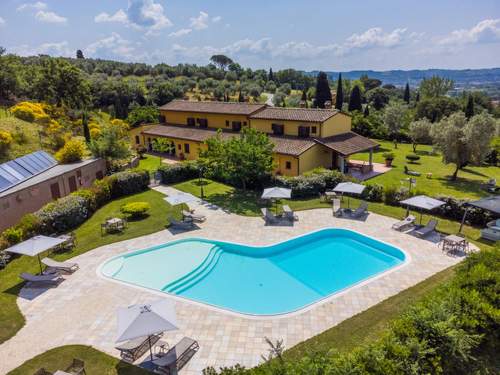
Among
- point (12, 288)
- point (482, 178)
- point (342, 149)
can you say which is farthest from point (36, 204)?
point (482, 178)

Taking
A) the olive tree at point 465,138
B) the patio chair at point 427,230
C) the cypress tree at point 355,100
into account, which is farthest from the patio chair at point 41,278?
the cypress tree at point 355,100

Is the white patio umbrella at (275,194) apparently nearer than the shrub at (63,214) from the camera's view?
No

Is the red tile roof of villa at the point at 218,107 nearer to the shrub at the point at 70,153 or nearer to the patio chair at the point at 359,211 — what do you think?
the shrub at the point at 70,153

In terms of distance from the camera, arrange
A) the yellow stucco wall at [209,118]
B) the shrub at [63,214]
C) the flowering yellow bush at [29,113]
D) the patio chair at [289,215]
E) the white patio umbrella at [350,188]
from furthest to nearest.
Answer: the yellow stucco wall at [209,118] → the flowering yellow bush at [29,113] → the white patio umbrella at [350,188] → the patio chair at [289,215] → the shrub at [63,214]

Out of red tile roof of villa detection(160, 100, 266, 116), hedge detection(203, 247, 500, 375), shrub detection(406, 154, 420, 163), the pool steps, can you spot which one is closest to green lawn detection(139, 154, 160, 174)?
red tile roof of villa detection(160, 100, 266, 116)

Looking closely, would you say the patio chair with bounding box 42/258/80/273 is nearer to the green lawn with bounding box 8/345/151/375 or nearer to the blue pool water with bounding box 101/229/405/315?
the blue pool water with bounding box 101/229/405/315

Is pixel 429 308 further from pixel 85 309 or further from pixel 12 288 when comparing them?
pixel 12 288

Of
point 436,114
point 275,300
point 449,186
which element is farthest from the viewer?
point 436,114
